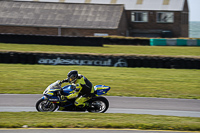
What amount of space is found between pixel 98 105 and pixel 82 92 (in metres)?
0.65

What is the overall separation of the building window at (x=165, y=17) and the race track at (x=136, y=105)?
38.1 meters

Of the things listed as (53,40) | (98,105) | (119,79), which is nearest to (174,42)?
(53,40)

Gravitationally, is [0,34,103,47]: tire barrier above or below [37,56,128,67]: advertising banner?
above

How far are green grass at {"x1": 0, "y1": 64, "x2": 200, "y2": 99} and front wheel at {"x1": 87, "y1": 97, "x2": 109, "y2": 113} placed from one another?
12.2 ft

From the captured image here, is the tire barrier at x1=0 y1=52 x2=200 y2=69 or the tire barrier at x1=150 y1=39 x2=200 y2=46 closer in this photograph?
the tire barrier at x1=0 y1=52 x2=200 y2=69

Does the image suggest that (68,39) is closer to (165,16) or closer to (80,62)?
(80,62)

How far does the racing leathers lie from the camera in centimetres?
1033

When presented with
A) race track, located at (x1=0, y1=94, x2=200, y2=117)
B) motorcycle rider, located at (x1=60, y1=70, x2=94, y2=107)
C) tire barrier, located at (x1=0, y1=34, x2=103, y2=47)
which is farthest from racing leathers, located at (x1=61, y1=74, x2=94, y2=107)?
tire barrier, located at (x1=0, y1=34, x2=103, y2=47)

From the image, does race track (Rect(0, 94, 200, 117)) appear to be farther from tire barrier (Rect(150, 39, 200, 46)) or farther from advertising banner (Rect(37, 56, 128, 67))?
tire barrier (Rect(150, 39, 200, 46))

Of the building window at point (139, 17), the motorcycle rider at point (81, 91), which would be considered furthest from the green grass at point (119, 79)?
the building window at point (139, 17)

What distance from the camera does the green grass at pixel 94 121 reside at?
8344 mm

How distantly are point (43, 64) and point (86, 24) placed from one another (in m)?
23.4

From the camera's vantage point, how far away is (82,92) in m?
10.5

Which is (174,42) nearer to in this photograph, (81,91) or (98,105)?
(98,105)
